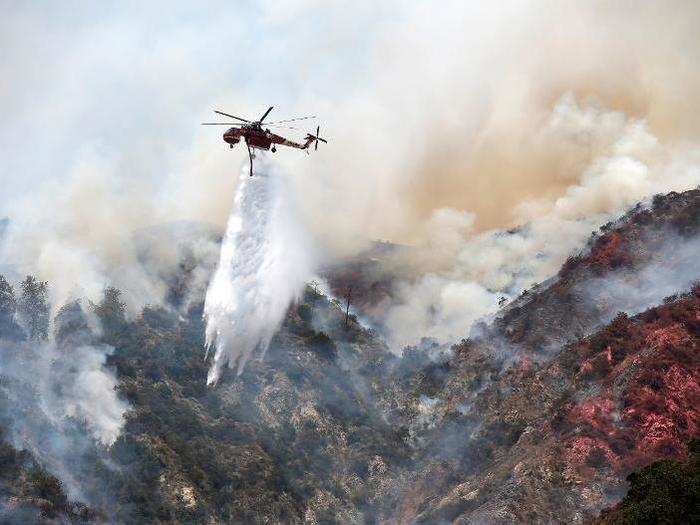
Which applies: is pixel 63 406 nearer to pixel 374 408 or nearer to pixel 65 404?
pixel 65 404

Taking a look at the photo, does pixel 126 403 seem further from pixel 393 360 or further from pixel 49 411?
pixel 393 360

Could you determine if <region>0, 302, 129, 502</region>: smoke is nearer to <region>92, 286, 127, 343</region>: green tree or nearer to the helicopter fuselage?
<region>92, 286, 127, 343</region>: green tree

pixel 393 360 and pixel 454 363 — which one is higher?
pixel 393 360

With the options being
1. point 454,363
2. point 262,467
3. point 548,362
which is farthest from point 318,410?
point 548,362

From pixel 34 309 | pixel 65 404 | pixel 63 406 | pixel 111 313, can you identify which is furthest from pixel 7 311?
pixel 63 406

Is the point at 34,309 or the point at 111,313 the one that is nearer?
the point at 34,309

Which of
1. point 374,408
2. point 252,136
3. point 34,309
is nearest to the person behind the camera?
point 252,136

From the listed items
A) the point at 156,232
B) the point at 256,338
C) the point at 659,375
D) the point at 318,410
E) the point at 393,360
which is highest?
the point at 156,232

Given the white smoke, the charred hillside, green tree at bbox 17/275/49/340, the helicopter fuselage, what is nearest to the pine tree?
the charred hillside
